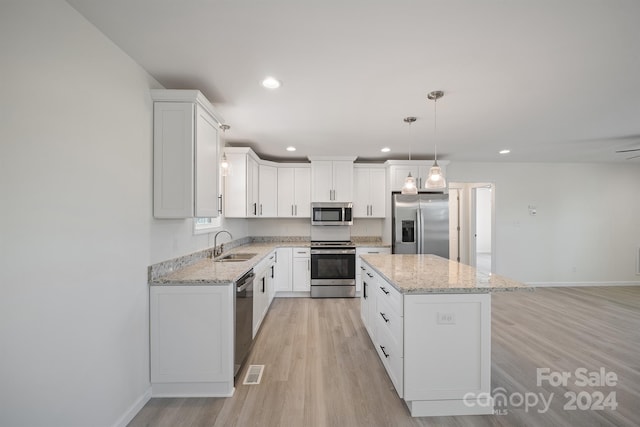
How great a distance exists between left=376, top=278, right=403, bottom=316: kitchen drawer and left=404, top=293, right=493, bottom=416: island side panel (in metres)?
0.08

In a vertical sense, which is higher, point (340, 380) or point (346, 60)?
point (346, 60)

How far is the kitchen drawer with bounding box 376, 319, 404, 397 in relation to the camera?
1905mm

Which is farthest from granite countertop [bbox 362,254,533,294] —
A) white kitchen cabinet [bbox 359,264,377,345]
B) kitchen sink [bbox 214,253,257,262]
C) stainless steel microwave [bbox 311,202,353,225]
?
stainless steel microwave [bbox 311,202,353,225]

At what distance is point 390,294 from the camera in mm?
2125

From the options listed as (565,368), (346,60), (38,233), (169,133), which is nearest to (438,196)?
(565,368)

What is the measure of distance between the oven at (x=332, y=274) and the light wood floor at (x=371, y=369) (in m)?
0.48

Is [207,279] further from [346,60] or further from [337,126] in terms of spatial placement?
[337,126]

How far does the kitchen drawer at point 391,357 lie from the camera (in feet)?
6.25

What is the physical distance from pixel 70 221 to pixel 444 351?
7.85 feet

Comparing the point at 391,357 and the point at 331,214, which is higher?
the point at 331,214

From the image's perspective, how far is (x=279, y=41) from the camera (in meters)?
1.66

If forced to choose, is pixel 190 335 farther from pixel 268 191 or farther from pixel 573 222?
pixel 573 222

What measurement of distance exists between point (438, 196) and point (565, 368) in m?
2.72

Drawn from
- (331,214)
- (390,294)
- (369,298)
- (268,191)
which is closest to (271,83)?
(390,294)
